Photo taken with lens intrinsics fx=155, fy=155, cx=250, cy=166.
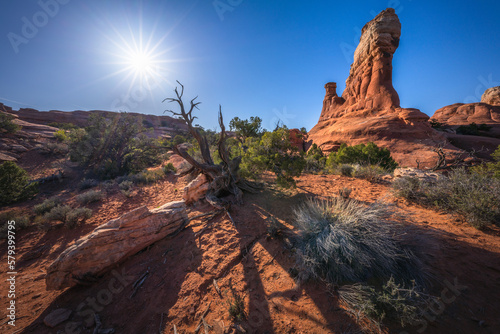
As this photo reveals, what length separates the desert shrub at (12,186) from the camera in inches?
258

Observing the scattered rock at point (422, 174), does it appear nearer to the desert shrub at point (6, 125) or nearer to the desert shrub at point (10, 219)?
the desert shrub at point (10, 219)

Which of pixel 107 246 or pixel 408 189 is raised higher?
pixel 408 189

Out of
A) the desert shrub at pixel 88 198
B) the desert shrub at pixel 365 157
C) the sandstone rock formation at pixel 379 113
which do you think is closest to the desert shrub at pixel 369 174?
the desert shrub at pixel 365 157

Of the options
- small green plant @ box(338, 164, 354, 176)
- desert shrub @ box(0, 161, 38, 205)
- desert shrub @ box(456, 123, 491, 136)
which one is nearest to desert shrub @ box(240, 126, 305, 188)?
small green plant @ box(338, 164, 354, 176)

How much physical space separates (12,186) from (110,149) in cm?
→ 638

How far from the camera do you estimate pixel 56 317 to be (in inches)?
103

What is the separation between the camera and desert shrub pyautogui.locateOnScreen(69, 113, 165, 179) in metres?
11.3

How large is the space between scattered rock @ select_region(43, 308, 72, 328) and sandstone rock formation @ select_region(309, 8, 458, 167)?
19322 mm

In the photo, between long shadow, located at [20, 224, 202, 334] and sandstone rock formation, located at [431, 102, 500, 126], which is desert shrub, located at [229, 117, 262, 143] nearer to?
long shadow, located at [20, 224, 202, 334]

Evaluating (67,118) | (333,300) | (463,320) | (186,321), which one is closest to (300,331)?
(333,300)

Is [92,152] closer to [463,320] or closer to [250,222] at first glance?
[250,222]

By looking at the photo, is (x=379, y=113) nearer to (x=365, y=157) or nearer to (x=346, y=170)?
(x=365, y=157)

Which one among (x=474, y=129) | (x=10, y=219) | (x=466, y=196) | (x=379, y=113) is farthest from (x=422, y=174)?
(x=474, y=129)

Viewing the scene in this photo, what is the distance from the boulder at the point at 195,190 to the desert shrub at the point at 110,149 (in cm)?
659
